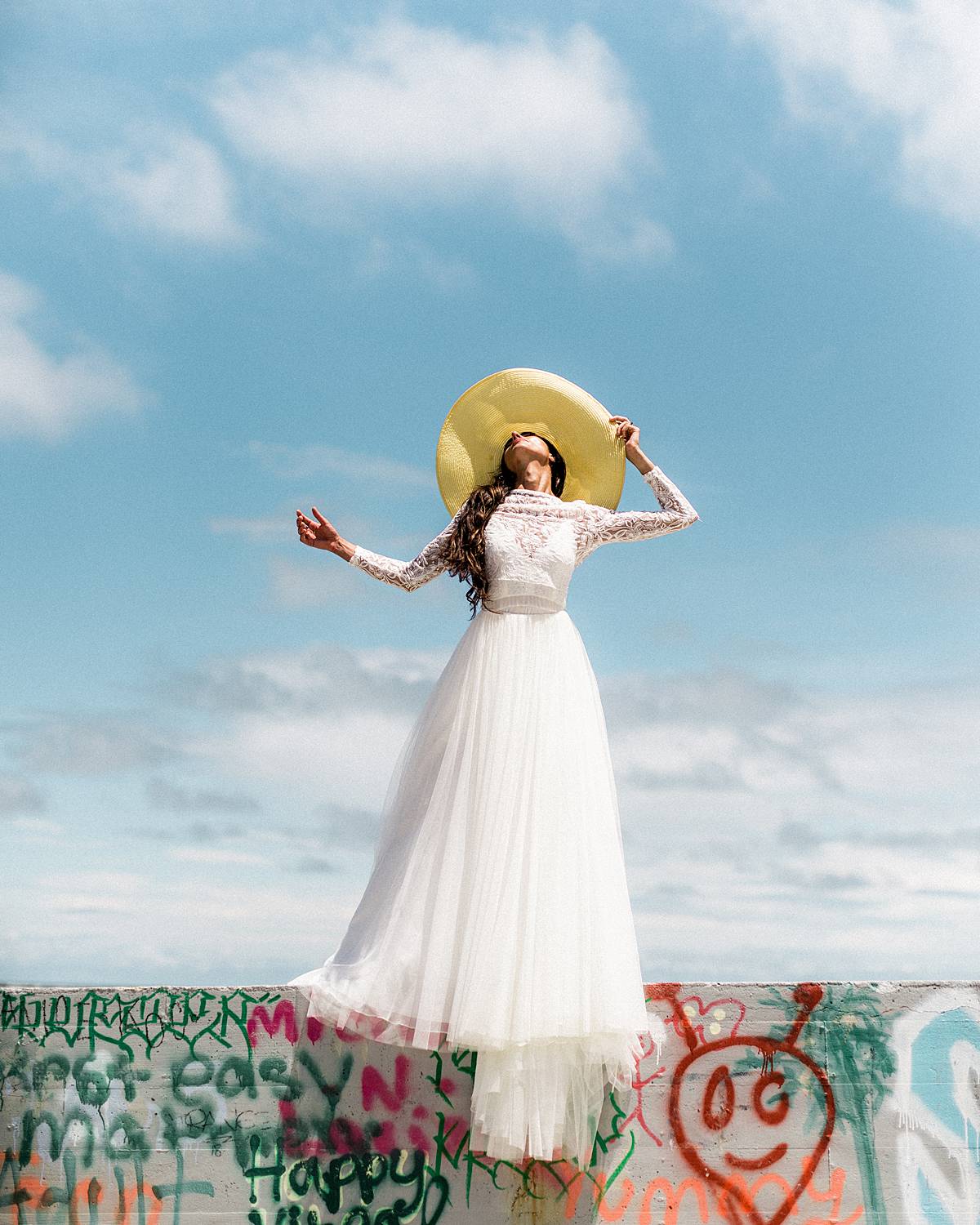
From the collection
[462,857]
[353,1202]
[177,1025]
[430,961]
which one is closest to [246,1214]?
[353,1202]

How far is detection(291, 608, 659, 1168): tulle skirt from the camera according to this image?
493 cm

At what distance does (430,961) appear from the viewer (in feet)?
16.6

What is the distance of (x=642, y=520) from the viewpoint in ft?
18.7

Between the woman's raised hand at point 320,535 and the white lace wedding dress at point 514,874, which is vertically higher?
the woman's raised hand at point 320,535

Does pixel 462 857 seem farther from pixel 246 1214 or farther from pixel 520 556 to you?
pixel 246 1214

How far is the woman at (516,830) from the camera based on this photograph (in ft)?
16.2

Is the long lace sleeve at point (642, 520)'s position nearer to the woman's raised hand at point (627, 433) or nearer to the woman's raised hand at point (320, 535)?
the woman's raised hand at point (627, 433)

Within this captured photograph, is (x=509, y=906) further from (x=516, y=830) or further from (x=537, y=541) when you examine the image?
(x=537, y=541)

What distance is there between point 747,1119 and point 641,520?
2595 mm

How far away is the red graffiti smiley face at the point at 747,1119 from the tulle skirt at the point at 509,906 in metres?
0.35

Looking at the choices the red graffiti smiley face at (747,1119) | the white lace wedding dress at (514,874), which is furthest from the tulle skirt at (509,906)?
the red graffiti smiley face at (747,1119)

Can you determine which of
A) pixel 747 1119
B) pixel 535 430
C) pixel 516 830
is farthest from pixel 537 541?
pixel 747 1119

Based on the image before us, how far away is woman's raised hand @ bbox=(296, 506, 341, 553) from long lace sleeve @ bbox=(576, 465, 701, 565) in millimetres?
1094

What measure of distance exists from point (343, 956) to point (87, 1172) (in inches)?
57.9
